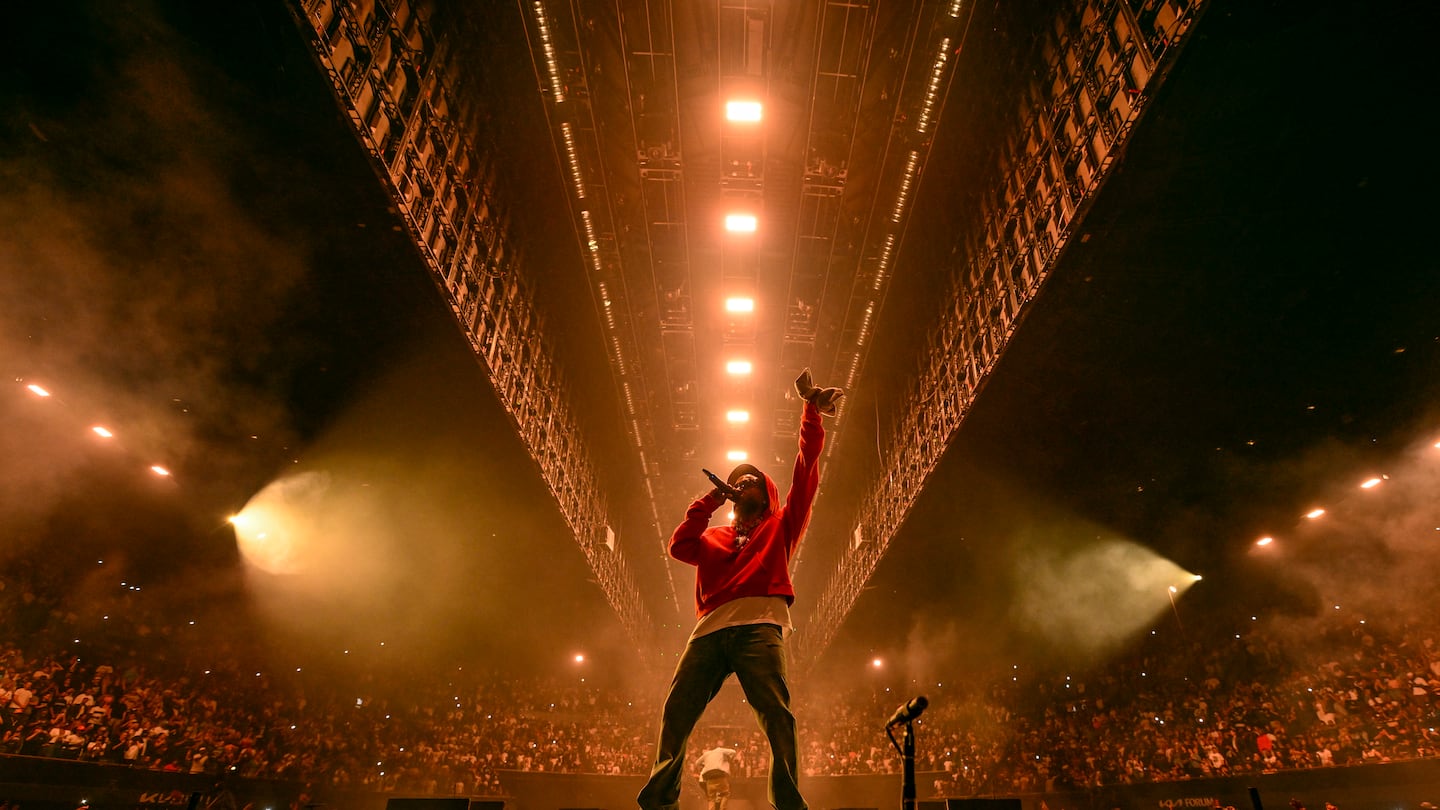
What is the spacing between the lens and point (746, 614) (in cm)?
283

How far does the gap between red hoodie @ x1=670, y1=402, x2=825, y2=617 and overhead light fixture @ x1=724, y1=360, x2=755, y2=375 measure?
696 centimetres

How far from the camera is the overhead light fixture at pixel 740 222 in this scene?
7645mm

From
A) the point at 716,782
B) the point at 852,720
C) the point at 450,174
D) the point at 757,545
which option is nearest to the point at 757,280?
the point at 450,174

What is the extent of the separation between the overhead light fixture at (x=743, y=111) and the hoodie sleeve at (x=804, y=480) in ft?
14.2

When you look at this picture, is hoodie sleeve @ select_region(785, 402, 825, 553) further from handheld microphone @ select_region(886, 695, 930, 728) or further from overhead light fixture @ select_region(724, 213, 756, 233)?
overhead light fixture @ select_region(724, 213, 756, 233)

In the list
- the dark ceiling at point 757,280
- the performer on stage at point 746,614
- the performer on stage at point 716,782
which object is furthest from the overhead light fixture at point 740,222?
the performer on stage at point 716,782

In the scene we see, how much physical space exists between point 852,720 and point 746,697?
22.2 metres

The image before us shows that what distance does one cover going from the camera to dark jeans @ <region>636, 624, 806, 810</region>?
2.48 metres

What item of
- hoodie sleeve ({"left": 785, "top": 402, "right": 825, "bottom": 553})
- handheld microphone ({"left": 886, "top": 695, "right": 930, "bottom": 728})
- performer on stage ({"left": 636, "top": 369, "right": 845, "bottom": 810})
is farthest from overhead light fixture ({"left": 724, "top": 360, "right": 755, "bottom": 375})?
handheld microphone ({"left": 886, "top": 695, "right": 930, "bottom": 728})

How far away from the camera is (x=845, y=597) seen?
1586cm

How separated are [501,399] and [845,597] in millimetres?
11060

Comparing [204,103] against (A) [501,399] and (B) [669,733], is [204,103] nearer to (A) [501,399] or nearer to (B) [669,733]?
(A) [501,399]

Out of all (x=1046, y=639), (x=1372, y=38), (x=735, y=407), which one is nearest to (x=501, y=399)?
(x=735, y=407)

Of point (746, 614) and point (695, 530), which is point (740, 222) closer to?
point (695, 530)
